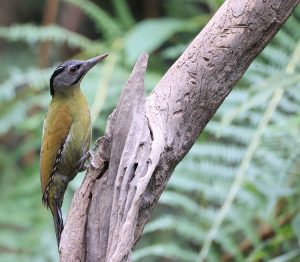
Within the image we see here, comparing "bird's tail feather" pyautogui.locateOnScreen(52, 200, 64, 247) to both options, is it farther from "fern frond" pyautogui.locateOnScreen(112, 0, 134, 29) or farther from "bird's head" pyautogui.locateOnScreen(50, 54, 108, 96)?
"fern frond" pyautogui.locateOnScreen(112, 0, 134, 29)

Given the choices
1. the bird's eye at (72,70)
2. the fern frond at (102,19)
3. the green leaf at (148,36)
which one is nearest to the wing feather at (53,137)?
the bird's eye at (72,70)

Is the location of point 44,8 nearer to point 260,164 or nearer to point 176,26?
point 176,26

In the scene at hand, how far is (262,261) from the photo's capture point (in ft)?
10.1

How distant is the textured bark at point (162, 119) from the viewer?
180 centimetres

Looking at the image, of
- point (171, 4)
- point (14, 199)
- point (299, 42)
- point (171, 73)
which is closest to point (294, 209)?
point (299, 42)

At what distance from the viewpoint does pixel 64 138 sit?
8.96 feet

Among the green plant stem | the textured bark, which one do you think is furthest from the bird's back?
the textured bark

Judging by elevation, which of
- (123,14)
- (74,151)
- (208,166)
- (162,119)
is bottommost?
(162,119)

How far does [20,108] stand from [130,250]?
8.29 ft

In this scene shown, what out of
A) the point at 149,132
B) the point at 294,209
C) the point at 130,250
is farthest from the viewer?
the point at 294,209

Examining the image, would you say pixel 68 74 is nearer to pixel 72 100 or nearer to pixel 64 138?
pixel 72 100

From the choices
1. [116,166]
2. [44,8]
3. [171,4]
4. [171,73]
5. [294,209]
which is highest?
[44,8]

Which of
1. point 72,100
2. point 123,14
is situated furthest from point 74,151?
point 123,14

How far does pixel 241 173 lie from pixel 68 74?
32.0 inches
